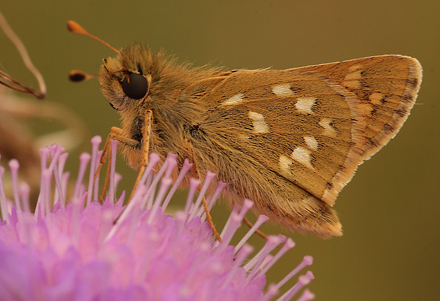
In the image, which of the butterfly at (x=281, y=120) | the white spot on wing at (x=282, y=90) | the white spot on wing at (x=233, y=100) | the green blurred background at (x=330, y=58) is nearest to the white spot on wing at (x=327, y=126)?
the butterfly at (x=281, y=120)

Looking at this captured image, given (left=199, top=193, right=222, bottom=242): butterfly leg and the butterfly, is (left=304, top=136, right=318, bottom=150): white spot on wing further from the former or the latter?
(left=199, top=193, right=222, bottom=242): butterfly leg

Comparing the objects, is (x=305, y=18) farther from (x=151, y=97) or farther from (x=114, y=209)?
(x=114, y=209)

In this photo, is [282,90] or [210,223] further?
[282,90]

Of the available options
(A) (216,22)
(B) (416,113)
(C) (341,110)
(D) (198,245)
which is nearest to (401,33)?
(B) (416,113)

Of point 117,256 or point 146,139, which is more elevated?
point 146,139

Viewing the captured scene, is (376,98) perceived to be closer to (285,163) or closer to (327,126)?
(327,126)

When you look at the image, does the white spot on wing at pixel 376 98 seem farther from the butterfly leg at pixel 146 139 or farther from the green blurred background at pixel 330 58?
the green blurred background at pixel 330 58

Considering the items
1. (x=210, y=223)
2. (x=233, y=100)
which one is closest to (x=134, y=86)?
(x=233, y=100)
